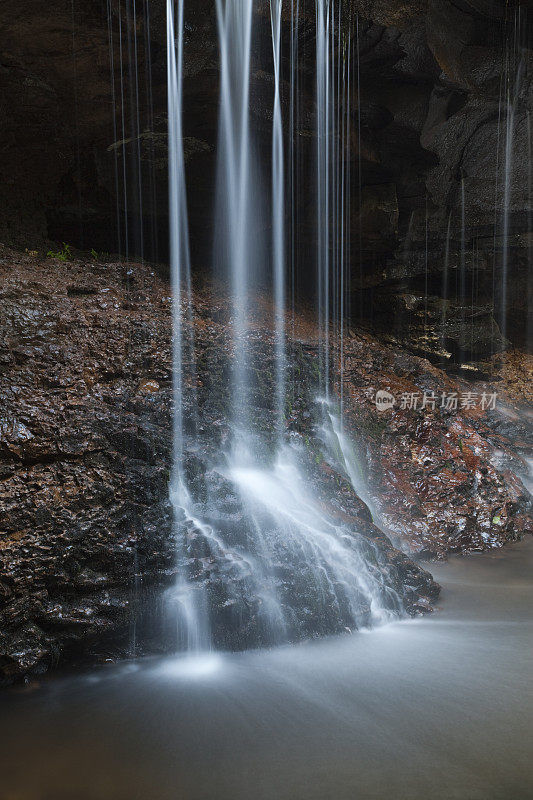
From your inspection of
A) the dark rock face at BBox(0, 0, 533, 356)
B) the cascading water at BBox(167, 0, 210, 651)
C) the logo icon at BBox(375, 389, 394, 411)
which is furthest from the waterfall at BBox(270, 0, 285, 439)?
the logo icon at BBox(375, 389, 394, 411)

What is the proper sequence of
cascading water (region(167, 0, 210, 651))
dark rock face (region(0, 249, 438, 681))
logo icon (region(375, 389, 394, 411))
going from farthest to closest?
logo icon (region(375, 389, 394, 411))
cascading water (region(167, 0, 210, 651))
dark rock face (region(0, 249, 438, 681))

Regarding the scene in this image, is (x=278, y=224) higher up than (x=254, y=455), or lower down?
higher up

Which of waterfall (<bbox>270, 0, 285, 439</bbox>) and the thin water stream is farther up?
waterfall (<bbox>270, 0, 285, 439</bbox>)

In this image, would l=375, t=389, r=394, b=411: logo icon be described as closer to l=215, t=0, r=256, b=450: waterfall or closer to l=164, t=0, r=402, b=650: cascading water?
l=164, t=0, r=402, b=650: cascading water

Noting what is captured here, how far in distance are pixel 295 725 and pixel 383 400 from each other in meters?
5.52

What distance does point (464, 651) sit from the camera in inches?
164

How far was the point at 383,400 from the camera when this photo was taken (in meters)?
8.05

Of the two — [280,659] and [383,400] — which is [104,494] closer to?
[280,659]

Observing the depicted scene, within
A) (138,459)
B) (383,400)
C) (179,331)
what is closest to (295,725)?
(138,459)

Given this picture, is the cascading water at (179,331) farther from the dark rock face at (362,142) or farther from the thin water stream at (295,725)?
the thin water stream at (295,725)

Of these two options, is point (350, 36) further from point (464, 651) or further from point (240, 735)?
point (240, 735)

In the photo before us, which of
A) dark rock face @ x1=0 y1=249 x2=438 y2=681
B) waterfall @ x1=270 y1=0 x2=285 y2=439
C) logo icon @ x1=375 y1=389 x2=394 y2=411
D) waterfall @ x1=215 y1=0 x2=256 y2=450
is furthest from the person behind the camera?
logo icon @ x1=375 y1=389 x2=394 y2=411

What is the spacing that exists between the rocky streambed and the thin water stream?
43 cm

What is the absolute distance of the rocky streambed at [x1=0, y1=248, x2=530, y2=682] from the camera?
160 inches
